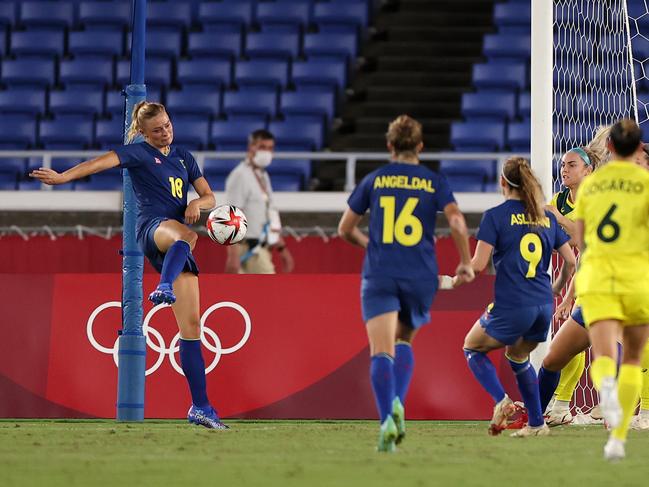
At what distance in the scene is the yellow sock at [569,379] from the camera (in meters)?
9.24

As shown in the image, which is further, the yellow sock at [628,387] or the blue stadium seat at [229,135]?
the blue stadium seat at [229,135]

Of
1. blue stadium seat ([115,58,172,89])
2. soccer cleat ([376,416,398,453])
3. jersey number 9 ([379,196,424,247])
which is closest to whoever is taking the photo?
soccer cleat ([376,416,398,453])

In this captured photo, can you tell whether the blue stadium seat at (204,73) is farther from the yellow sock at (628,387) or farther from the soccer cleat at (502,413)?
the yellow sock at (628,387)

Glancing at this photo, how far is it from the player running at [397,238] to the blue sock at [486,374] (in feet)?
4.21

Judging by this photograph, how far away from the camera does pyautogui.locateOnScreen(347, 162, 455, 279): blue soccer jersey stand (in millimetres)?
7016

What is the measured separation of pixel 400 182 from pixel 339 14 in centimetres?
1274

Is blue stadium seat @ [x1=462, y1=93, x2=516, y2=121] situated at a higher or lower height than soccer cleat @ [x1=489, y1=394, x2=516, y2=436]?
higher

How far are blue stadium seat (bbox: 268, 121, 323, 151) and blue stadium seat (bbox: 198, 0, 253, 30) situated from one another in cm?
232

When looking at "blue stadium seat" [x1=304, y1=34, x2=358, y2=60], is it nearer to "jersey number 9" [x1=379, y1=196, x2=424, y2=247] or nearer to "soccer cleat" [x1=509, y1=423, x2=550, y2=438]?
"soccer cleat" [x1=509, y1=423, x2=550, y2=438]

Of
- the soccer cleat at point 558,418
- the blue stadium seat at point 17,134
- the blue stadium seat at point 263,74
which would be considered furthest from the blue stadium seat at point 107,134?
the soccer cleat at point 558,418

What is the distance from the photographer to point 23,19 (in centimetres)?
1978

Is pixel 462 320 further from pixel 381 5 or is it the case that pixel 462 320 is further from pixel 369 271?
→ pixel 381 5

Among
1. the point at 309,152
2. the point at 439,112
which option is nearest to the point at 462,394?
the point at 309,152

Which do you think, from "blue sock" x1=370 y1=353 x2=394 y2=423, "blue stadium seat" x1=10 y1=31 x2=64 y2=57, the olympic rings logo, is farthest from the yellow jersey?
"blue stadium seat" x1=10 y1=31 x2=64 y2=57
